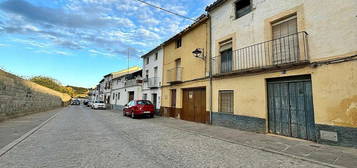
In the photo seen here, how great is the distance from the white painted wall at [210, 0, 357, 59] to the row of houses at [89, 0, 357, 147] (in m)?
0.02

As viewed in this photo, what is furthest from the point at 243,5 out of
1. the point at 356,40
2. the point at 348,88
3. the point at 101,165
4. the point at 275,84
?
the point at 101,165

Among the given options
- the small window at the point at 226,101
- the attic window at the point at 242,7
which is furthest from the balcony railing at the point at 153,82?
the attic window at the point at 242,7

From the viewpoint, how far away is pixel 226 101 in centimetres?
944

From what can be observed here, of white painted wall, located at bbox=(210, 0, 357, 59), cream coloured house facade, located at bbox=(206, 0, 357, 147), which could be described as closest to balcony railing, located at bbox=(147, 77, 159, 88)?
cream coloured house facade, located at bbox=(206, 0, 357, 147)

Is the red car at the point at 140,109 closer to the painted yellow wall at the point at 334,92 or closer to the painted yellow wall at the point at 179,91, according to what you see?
the painted yellow wall at the point at 179,91

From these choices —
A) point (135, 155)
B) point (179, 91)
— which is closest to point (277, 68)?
point (135, 155)

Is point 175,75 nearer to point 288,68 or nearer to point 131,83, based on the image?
point 288,68

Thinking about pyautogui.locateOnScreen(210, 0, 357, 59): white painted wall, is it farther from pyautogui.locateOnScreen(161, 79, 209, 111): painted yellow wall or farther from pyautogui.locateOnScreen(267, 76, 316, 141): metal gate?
pyautogui.locateOnScreen(161, 79, 209, 111): painted yellow wall

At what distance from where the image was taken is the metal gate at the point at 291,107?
6.13 meters

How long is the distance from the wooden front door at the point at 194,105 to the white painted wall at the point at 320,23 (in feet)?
14.5

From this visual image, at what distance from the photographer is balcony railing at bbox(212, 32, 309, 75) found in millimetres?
6383

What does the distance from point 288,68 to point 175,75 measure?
8.87m

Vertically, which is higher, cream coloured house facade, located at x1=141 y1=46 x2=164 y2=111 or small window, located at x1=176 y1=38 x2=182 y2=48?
small window, located at x1=176 y1=38 x2=182 y2=48

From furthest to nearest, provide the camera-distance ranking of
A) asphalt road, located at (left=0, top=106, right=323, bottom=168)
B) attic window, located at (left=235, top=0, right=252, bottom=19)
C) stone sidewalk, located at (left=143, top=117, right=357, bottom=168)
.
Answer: attic window, located at (left=235, top=0, right=252, bottom=19) < stone sidewalk, located at (left=143, top=117, right=357, bottom=168) < asphalt road, located at (left=0, top=106, right=323, bottom=168)
